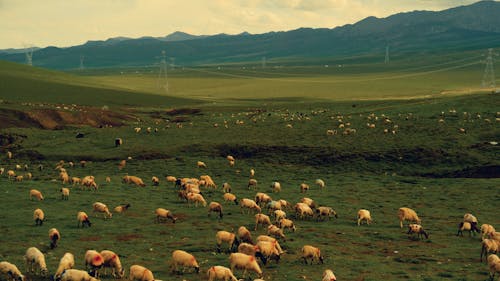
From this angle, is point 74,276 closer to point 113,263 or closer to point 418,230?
point 113,263

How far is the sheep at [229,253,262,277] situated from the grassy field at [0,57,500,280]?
0.71 metres

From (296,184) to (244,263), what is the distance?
2283 cm

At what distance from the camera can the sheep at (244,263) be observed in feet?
67.7

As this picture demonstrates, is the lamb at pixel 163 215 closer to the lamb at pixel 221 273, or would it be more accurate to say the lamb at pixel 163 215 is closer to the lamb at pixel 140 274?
the lamb at pixel 140 274

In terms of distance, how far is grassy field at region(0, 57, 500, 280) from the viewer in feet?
78.1

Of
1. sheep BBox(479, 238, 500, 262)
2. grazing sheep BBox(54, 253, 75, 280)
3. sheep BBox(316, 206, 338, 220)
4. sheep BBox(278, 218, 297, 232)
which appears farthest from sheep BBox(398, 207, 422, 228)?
grazing sheep BBox(54, 253, 75, 280)

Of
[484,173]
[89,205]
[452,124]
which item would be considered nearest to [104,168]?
[89,205]

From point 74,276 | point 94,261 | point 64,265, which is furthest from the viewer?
Answer: point 94,261

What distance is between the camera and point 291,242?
2573 cm

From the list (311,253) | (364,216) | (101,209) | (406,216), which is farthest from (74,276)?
(406,216)

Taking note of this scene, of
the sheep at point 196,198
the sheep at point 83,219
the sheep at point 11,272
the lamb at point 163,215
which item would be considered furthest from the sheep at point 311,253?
the sheep at point 196,198

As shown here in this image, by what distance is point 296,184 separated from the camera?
4322 centimetres

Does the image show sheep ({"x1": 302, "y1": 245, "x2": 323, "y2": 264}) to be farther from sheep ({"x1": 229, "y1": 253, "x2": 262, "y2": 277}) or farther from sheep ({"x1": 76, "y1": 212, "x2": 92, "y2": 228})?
sheep ({"x1": 76, "y1": 212, "x2": 92, "y2": 228})

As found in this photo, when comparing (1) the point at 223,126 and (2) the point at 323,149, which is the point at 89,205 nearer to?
Result: (2) the point at 323,149
